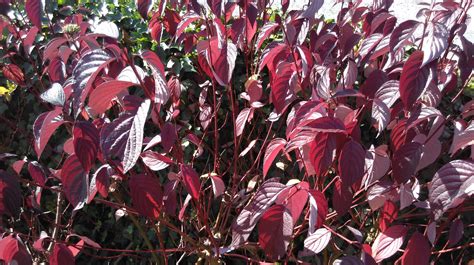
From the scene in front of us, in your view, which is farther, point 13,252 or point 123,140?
point 13,252

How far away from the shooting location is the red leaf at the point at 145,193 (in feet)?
5.23

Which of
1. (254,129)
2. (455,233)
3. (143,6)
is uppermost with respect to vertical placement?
(143,6)

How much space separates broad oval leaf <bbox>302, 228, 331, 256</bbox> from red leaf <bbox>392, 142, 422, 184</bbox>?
0.24m

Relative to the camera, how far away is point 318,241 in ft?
5.32

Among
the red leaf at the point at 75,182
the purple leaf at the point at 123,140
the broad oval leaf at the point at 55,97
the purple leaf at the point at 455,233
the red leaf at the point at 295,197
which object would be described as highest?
the broad oval leaf at the point at 55,97

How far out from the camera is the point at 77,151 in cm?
134

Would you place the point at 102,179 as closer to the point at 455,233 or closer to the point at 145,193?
the point at 145,193

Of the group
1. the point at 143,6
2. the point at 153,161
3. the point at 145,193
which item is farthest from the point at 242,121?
the point at 145,193

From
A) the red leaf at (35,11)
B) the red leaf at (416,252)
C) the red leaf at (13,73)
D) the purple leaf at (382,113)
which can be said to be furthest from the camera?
the red leaf at (13,73)

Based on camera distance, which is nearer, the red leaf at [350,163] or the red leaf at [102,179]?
the red leaf at [350,163]

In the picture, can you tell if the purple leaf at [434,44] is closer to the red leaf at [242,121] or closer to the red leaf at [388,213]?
the red leaf at [388,213]

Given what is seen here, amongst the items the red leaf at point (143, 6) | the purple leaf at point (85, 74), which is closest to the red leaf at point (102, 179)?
the purple leaf at point (85, 74)

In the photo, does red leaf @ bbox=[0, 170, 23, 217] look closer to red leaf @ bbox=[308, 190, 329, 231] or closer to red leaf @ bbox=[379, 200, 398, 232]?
red leaf @ bbox=[308, 190, 329, 231]

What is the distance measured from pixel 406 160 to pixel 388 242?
28 centimetres
